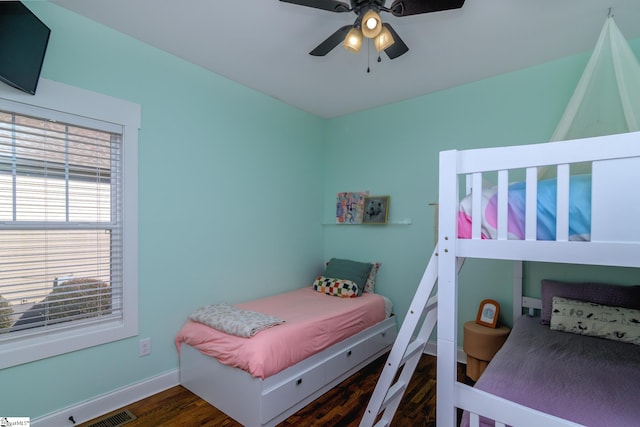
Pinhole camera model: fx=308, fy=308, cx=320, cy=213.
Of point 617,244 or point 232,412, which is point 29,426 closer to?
point 232,412

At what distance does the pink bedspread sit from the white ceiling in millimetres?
2002

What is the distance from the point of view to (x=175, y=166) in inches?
94.1

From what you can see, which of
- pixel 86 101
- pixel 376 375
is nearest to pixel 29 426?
pixel 86 101

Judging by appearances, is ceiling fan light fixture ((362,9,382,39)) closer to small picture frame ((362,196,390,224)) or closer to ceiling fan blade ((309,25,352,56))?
ceiling fan blade ((309,25,352,56))

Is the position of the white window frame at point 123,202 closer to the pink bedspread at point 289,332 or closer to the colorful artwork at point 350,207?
the pink bedspread at point 289,332

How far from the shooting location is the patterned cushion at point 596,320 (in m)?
1.85

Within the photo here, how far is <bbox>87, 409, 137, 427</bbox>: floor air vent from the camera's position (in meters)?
1.88

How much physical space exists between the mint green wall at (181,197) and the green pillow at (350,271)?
0.37 m

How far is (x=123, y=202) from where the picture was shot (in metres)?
2.10

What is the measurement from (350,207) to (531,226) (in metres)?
2.50

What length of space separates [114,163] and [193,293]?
1.12 m

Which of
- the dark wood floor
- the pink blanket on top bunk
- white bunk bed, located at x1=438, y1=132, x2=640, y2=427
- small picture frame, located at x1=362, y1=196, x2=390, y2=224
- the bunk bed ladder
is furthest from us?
small picture frame, located at x1=362, y1=196, x2=390, y2=224

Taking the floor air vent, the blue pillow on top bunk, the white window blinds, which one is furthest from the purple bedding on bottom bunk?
the white window blinds

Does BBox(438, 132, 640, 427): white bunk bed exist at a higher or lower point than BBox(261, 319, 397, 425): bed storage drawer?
higher
